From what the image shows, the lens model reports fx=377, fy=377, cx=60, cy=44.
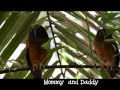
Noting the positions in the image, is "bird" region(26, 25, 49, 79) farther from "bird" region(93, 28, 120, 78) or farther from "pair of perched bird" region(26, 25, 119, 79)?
"bird" region(93, 28, 120, 78)

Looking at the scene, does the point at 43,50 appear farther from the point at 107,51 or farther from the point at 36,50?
the point at 107,51

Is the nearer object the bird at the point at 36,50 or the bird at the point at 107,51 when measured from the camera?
the bird at the point at 36,50

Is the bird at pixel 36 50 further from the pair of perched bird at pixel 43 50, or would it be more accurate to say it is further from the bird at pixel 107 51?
the bird at pixel 107 51

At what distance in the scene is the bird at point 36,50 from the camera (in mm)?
1436

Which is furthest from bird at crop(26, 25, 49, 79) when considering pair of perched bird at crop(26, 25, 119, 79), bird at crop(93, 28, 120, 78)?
bird at crop(93, 28, 120, 78)

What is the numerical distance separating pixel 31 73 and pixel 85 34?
262 mm

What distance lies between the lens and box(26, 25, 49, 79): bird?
1436mm

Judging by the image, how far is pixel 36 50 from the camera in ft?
5.68

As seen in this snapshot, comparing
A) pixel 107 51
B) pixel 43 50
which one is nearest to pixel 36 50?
pixel 43 50

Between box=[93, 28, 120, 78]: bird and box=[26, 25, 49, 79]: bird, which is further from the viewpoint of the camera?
box=[93, 28, 120, 78]: bird

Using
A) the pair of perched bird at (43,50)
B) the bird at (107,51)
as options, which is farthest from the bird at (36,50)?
the bird at (107,51)
